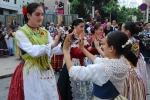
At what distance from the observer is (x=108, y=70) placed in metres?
2.44

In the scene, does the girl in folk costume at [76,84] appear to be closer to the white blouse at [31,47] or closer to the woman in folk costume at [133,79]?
the woman in folk costume at [133,79]

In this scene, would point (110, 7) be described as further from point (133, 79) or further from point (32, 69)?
point (32, 69)

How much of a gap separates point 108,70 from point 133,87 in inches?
63.2

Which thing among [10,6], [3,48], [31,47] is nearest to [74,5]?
[10,6]

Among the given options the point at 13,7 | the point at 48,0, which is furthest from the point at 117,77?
the point at 13,7

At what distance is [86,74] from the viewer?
7.80 ft

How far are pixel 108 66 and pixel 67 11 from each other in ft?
102

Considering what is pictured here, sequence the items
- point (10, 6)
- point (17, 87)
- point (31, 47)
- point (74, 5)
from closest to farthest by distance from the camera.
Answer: point (31, 47)
point (17, 87)
point (10, 6)
point (74, 5)

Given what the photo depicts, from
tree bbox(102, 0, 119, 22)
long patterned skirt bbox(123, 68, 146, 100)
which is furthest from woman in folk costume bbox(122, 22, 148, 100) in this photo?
tree bbox(102, 0, 119, 22)

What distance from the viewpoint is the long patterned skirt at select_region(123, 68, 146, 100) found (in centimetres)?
388

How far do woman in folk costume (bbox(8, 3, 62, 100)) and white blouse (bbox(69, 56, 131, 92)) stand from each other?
735mm

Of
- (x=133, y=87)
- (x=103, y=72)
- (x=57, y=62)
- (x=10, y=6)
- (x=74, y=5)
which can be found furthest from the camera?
(x=74, y=5)

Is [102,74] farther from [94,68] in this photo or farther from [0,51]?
[0,51]

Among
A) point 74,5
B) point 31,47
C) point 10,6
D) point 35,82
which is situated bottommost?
point 35,82
